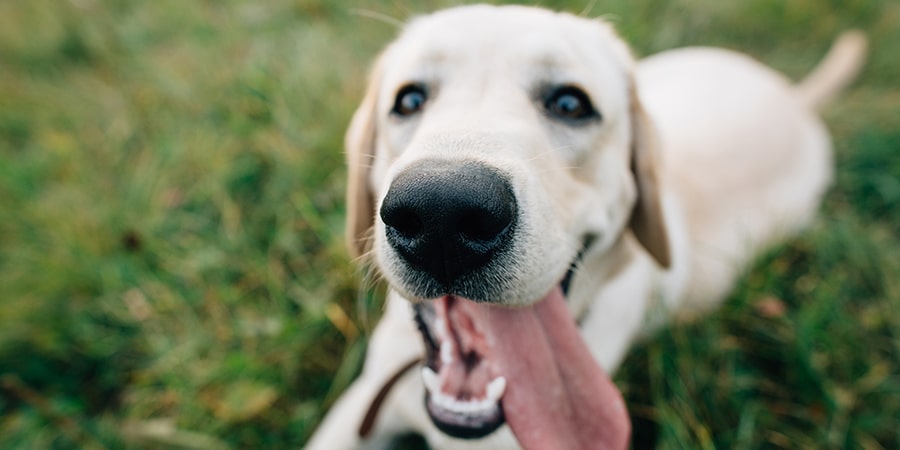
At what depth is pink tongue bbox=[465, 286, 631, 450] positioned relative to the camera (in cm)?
176

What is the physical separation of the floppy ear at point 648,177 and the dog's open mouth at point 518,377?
509 mm

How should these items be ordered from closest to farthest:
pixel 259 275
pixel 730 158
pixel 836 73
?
pixel 259 275 → pixel 730 158 → pixel 836 73

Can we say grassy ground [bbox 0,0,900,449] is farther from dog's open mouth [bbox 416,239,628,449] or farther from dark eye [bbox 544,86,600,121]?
dark eye [bbox 544,86,600,121]

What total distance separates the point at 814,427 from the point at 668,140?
1375 mm

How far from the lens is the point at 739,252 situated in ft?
9.48

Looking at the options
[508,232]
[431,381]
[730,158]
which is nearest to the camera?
[508,232]

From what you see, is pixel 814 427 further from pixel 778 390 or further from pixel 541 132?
pixel 541 132

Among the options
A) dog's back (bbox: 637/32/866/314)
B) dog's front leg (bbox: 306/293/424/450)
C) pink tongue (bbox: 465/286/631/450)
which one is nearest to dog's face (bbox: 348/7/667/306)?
pink tongue (bbox: 465/286/631/450)

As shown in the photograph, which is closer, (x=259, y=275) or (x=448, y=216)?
(x=448, y=216)

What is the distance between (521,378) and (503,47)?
989mm

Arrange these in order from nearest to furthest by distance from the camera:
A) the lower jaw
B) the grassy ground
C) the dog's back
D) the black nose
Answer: the black nose, the lower jaw, the grassy ground, the dog's back

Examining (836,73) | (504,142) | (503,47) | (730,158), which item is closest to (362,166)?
(503,47)

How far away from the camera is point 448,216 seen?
1300 mm

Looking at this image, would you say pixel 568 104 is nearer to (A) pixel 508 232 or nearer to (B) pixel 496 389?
(A) pixel 508 232
